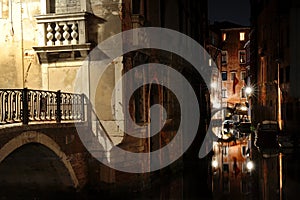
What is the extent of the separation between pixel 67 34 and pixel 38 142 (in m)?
3.57

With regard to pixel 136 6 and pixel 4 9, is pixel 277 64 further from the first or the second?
pixel 4 9

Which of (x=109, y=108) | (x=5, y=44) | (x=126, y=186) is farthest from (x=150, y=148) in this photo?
(x=5, y=44)

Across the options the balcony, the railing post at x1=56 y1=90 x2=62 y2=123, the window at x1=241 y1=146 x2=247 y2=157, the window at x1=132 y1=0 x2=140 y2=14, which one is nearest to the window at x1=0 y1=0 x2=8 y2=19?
the balcony

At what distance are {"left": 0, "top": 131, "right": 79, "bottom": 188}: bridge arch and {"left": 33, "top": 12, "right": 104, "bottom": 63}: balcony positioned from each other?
2911mm

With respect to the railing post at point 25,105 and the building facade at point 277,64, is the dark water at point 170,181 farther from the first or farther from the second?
the building facade at point 277,64

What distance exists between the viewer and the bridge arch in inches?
373

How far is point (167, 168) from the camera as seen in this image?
1909 cm

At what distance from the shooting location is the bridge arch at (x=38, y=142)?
9469 mm

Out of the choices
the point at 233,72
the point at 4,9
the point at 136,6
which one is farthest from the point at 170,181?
the point at 233,72

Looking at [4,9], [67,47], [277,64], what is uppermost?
[4,9]

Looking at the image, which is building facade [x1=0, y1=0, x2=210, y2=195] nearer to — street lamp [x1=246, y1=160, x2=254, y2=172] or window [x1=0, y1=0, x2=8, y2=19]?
window [x1=0, y1=0, x2=8, y2=19]

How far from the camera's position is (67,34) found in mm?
12773

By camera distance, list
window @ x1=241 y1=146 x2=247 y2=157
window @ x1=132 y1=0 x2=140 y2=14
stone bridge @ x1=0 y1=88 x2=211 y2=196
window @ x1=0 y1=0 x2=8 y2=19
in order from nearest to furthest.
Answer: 1. stone bridge @ x1=0 y1=88 x2=211 y2=196
2. window @ x1=0 y1=0 x2=8 y2=19
3. window @ x1=132 y1=0 x2=140 y2=14
4. window @ x1=241 y1=146 x2=247 y2=157

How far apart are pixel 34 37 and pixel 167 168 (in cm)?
863
